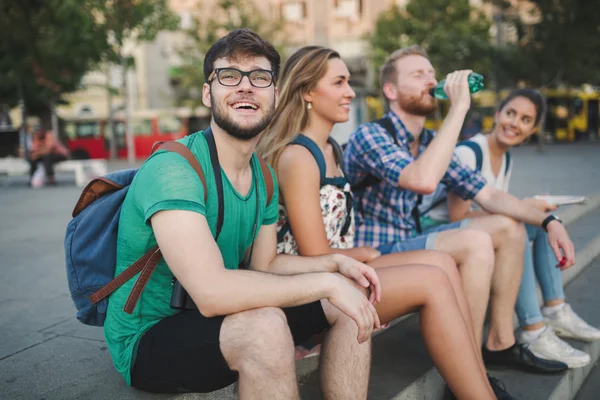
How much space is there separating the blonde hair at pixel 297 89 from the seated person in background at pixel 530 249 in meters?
1.26

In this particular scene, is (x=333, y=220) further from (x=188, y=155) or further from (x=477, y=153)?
(x=477, y=153)

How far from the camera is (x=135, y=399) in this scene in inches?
84.8

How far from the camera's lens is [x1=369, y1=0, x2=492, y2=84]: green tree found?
81.1 ft

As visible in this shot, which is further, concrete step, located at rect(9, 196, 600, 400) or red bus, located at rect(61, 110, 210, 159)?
red bus, located at rect(61, 110, 210, 159)

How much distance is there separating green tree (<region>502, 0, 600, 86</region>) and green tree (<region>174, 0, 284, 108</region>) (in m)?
11.0

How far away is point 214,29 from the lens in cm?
2756

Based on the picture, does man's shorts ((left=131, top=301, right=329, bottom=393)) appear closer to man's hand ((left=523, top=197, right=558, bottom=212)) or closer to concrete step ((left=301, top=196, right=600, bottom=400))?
concrete step ((left=301, top=196, right=600, bottom=400))

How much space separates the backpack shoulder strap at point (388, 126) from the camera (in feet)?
10.8

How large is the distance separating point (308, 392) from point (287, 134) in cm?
122

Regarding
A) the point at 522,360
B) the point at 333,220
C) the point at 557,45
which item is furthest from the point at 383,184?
the point at 557,45

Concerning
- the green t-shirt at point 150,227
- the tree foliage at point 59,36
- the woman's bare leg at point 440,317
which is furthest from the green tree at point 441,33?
the green t-shirt at point 150,227

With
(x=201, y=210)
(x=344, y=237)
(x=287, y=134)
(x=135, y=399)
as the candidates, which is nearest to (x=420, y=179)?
(x=344, y=237)

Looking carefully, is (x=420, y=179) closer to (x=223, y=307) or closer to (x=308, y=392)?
(x=308, y=392)

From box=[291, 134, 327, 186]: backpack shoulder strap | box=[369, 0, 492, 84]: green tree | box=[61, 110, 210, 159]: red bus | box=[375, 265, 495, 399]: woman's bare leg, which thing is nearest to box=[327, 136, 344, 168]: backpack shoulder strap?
box=[291, 134, 327, 186]: backpack shoulder strap
